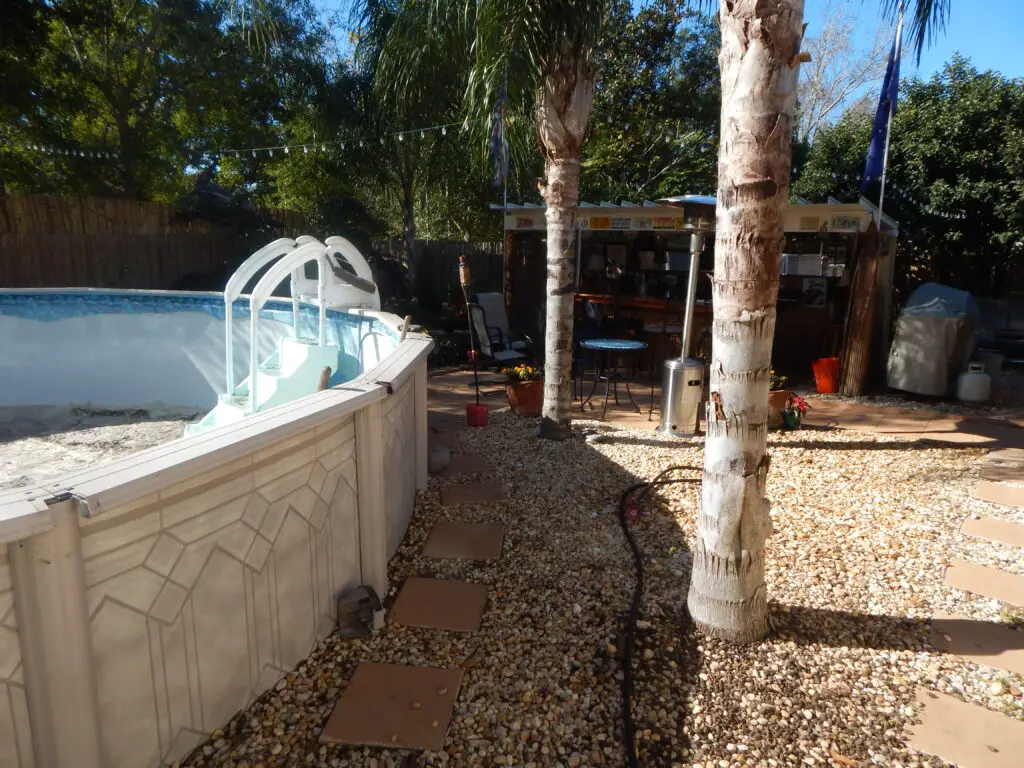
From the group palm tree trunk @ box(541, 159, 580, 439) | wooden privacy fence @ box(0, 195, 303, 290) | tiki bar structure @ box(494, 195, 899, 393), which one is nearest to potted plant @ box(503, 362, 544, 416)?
palm tree trunk @ box(541, 159, 580, 439)

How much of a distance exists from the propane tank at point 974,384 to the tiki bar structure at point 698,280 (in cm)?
97

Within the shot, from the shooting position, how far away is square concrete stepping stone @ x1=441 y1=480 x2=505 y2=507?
4.34m

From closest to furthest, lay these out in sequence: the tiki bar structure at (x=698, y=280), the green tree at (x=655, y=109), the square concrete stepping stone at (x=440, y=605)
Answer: the square concrete stepping stone at (x=440, y=605) → the tiki bar structure at (x=698, y=280) → the green tree at (x=655, y=109)

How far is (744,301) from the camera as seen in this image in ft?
8.54

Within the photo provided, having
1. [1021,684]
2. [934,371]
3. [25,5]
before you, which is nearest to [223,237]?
[25,5]

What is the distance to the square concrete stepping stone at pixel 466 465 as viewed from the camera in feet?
16.1

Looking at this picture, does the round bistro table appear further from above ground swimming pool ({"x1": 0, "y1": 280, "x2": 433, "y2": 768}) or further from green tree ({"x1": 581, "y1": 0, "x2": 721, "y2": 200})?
green tree ({"x1": 581, "y1": 0, "x2": 721, "y2": 200})

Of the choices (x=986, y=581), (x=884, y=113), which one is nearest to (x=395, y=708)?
(x=986, y=581)

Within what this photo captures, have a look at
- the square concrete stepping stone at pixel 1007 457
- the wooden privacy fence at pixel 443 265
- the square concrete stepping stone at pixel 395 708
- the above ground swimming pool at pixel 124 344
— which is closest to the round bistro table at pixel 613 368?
the above ground swimming pool at pixel 124 344

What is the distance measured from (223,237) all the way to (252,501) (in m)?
10.4

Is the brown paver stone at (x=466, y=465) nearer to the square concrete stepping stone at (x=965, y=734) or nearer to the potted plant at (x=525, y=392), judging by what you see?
the potted plant at (x=525, y=392)

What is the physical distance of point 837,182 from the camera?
12.9 meters

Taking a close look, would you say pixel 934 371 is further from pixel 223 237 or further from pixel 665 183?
pixel 223 237

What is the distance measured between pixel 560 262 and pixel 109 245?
780 centimetres
